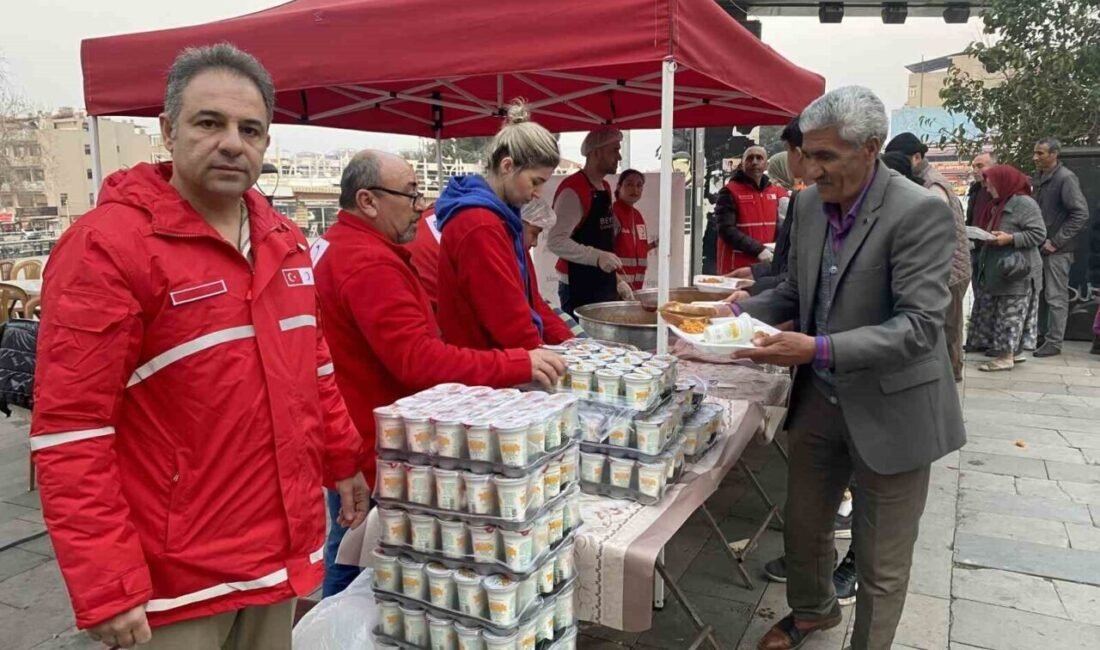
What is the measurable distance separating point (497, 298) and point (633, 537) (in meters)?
0.84

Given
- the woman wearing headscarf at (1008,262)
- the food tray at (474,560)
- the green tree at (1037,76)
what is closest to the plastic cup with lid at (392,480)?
the food tray at (474,560)

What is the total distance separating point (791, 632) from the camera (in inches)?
109

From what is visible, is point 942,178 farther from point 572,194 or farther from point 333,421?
point 333,421

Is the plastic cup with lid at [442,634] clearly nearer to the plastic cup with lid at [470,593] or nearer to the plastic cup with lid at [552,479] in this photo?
the plastic cup with lid at [470,593]

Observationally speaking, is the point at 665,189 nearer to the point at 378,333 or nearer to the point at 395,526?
the point at 378,333

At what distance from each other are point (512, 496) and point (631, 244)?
3.66 meters

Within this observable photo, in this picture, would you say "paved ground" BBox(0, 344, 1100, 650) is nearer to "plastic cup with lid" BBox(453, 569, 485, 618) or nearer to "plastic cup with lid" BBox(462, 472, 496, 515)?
"plastic cup with lid" BBox(453, 569, 485, 618)

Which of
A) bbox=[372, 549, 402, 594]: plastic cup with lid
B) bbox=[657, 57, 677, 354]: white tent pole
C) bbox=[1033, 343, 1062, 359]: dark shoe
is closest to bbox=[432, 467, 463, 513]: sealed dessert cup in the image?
bbox=[372, 549, 402, 594]: plastic cup with lid

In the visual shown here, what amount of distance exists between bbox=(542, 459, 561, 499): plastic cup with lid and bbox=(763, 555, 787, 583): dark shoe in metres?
1.96

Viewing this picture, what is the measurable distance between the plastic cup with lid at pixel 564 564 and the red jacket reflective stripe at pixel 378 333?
1.72 ft

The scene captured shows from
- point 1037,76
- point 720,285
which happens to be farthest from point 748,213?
point 1037,76

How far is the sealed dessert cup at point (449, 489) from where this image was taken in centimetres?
176

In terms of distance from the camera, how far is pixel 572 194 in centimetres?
481

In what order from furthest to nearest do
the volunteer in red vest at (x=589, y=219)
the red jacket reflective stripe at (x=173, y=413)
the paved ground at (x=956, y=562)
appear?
the volunteer in red vest at (x=589, y=219)
the paved ground at (x=956, y=562)
the red jacket reflective stripe at (x=173, y=413)
